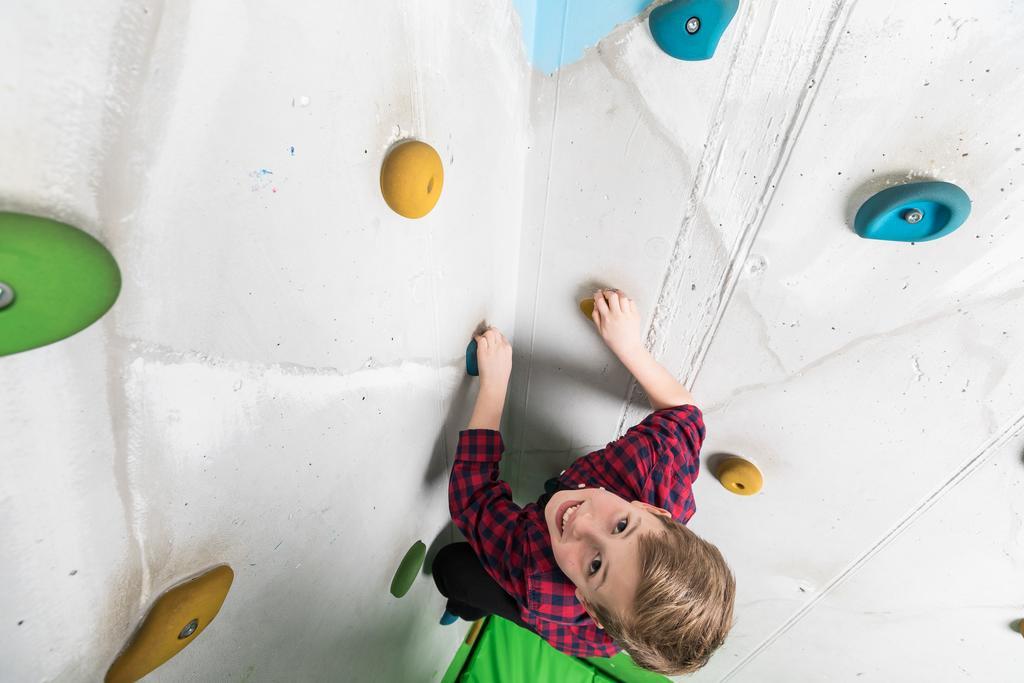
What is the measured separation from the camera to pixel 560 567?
2.33ft

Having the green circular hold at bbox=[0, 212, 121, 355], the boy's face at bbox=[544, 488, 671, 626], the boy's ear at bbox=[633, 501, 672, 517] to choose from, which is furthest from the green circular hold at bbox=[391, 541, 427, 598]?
the green circular hold at bbox=[0, 212, 121, 355]

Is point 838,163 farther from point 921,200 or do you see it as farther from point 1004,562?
point 1004,562

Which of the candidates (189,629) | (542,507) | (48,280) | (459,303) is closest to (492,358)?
(459,303)

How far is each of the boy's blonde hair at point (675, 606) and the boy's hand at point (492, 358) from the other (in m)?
0.33

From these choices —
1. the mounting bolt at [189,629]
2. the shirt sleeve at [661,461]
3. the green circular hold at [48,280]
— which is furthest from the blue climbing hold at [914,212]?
the mounting bolt at [189,629]

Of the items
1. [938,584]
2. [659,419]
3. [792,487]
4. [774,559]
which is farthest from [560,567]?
[938,584]

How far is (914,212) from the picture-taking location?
0.53 metres

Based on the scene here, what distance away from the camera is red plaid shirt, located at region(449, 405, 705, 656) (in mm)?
744

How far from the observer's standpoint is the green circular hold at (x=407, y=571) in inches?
34.9

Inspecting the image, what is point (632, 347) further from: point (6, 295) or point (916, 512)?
point (6, 295)

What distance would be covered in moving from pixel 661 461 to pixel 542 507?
210 millimetres

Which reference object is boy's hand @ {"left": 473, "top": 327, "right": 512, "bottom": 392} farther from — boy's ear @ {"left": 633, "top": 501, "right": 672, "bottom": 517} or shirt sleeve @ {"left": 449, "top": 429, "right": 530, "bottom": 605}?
boy's ear @ {"left": 633, "top": 501, "right": 672, "bottom": 517}

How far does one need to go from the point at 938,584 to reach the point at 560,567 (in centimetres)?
69

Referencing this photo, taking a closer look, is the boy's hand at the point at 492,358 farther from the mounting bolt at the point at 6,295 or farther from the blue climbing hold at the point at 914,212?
the mounting bolt at the point at 6,295
